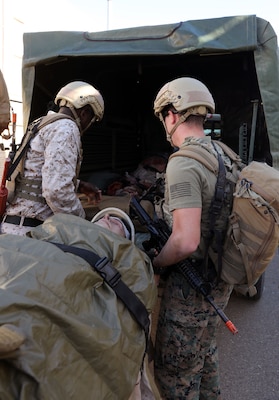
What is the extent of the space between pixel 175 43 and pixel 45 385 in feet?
9.60

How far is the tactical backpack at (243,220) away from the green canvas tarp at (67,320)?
52 centimetres

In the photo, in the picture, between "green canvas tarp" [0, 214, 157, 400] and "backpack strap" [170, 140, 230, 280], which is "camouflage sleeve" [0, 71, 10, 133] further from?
"green canvas tarp" [0, 214, 157, 400]

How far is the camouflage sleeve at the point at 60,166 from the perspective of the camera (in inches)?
81.9

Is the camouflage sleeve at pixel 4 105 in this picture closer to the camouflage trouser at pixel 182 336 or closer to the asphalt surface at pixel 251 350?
the camouflage trouser at pixel 182 336

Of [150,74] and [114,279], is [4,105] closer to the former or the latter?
[114,279]

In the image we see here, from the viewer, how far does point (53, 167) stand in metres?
2.08

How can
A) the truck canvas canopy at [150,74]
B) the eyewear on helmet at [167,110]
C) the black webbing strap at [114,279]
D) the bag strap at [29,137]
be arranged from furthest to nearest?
the truck canvas canopy at [150,74] → the bag strap at [29,137] → the eyewear on helmet at [167,110] → the black webbing strap at [114,279]

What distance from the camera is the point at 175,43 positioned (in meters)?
3.14

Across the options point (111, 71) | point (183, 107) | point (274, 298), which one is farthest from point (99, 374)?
point (111, 71)

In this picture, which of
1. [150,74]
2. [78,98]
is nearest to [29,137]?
[78,98]

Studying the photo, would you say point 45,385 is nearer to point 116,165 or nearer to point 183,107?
point 183,107

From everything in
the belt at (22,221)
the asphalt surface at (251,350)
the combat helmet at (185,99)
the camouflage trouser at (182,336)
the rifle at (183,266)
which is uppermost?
the combat helmet at (185,99)

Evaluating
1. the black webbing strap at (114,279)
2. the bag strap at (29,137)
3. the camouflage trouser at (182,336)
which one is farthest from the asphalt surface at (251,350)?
the bag strap at (29,137)

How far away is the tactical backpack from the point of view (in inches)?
62.3
